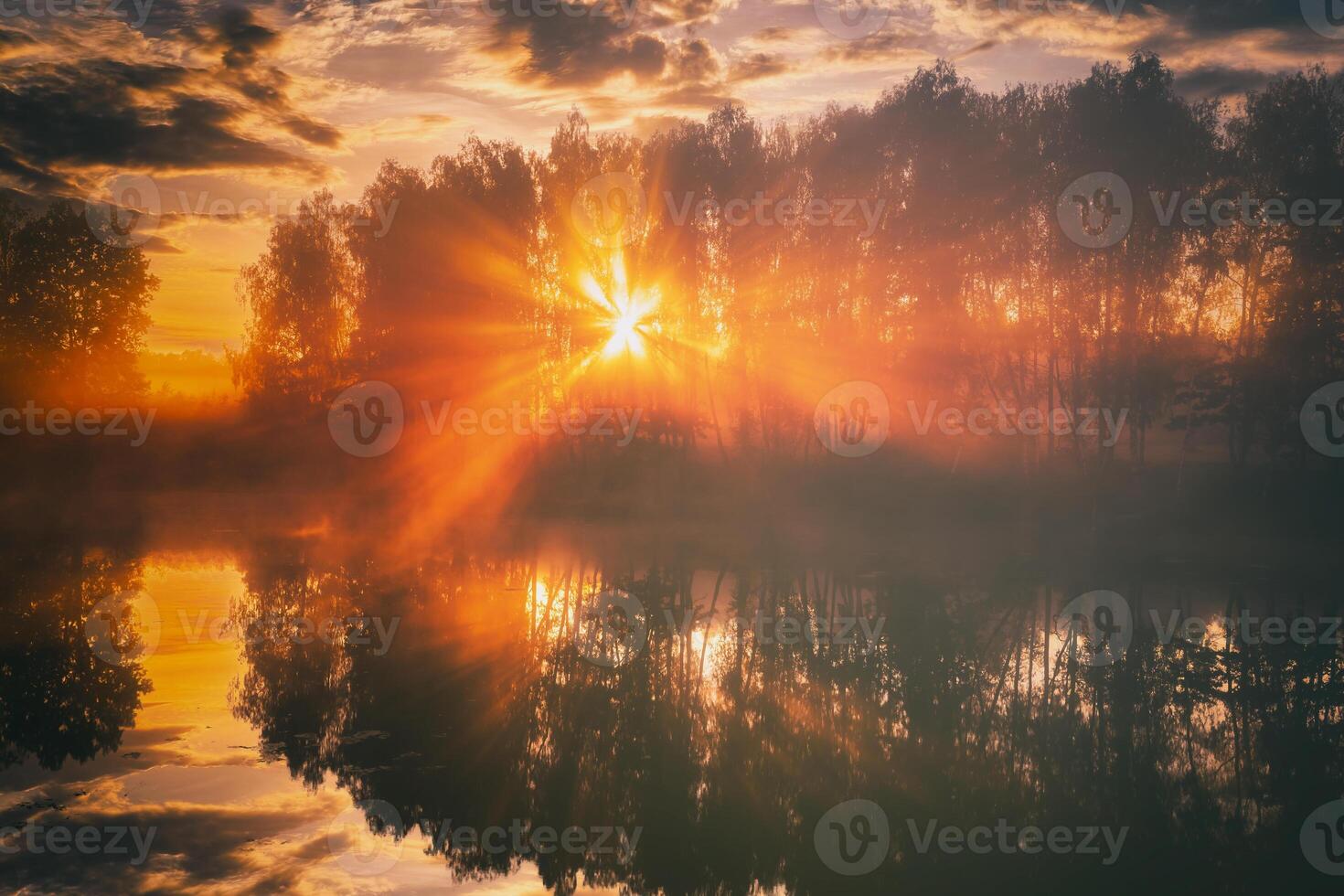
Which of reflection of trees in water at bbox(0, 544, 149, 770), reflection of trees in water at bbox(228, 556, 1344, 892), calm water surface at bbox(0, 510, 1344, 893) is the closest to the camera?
calm water surface at bbox(0, 510, 1344, 893)

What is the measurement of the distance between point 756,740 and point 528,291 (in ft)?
157

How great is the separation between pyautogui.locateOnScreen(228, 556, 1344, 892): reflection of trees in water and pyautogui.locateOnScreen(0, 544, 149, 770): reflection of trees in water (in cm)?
193

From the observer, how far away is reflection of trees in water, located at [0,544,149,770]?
505 inches

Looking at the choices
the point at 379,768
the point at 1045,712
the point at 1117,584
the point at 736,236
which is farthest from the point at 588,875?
the point at 736,236

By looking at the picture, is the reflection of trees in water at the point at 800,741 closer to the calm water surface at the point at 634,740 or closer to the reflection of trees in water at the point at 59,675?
the calm water surface at the point at 634,740

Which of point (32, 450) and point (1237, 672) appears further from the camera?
point (32, 450)

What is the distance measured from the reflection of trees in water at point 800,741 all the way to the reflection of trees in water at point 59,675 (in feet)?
6.34

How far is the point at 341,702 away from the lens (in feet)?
49.8

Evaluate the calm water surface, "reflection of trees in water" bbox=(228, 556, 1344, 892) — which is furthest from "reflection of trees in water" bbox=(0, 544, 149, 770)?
"reflection of trees in water" bbox=(228, 556, 1344, 892)

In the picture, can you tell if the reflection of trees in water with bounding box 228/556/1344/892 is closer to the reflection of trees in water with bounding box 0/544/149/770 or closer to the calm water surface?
the calm water surface

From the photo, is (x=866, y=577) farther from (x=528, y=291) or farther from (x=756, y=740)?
(x=528, y=291)

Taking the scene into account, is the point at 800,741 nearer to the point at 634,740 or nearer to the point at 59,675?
the point at 634,740

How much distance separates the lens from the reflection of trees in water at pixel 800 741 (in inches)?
419

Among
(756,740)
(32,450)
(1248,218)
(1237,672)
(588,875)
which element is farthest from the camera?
(32,450)
